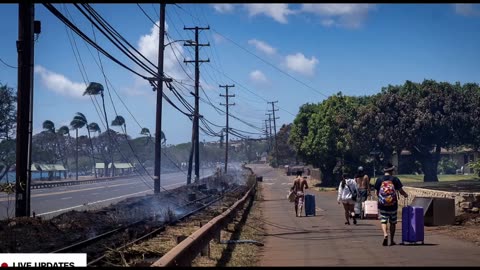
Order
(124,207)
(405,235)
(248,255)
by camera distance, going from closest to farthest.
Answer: (248,255) < (405,235) < (124,207)

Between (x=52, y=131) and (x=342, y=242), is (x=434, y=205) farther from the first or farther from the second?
(x=52, y=131)

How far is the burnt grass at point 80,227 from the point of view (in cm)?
1288

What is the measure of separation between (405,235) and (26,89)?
9676mm

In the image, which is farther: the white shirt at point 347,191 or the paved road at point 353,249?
the white shirt at point 347,191

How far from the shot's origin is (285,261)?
1050 centimetres

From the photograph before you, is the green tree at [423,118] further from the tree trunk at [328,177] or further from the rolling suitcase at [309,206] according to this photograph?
the rolling suitcase at [309,206]

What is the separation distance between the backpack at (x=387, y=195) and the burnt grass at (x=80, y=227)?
5.46 meters

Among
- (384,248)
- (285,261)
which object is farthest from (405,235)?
(285,261)

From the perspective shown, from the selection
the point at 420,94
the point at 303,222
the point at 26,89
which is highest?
the point at 420,94

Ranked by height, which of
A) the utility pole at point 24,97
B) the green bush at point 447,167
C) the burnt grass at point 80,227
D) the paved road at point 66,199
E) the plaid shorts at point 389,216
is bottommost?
the paved road at point 66,199

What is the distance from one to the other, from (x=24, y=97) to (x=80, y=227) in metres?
3.90

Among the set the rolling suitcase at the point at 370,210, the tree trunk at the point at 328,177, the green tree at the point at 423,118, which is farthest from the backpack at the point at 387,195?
the tree trunk at the point at 328,177

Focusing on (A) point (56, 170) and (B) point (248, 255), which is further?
(A) point (56, 170)

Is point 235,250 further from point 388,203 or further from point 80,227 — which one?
point 80,227
